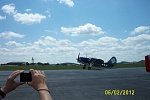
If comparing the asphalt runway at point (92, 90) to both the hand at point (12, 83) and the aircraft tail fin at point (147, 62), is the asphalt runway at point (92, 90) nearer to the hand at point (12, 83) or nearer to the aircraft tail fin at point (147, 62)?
the aircraft tail fin at point (147, 62)

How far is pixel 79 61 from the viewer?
6794 centimetres

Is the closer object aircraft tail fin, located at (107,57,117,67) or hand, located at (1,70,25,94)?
hand, located at (1,70,25,94)

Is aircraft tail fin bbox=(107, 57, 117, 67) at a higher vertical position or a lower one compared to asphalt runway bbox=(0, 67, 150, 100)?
higher

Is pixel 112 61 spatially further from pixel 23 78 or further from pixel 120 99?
pixel 23 78

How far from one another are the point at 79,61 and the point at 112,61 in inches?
596

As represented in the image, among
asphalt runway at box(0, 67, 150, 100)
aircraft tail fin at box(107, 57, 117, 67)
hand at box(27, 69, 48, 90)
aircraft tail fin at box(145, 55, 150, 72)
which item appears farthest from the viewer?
aircraft tail fin at box(107, 57, 117, 67)

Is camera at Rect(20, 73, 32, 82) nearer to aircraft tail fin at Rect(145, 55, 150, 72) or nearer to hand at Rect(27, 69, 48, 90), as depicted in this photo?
hand at Rect(27, 69, 48, 90)

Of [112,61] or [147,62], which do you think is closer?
[147,62]

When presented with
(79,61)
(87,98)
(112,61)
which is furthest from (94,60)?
(87,98)

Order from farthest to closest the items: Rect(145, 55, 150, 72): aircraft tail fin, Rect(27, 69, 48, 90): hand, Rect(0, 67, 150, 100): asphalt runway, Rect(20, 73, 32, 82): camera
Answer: Rect(0, 67, 150, 100): asphalt runway, Rect(145, 55, 150, 72): aircraft tail fin, Rect(20, 73, 32, 82): camera, Rect(27, 69, 48, 90): hand

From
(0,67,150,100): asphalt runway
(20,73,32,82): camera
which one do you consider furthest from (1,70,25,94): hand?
(0,67,150,100): asphalt runway

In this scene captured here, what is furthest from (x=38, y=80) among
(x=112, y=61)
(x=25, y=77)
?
(x=112, y=61)

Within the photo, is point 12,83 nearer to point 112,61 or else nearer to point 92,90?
point 92,90

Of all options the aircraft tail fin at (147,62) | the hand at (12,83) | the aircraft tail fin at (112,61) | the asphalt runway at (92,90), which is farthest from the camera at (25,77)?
the aircraft tail fin at (112,61)
